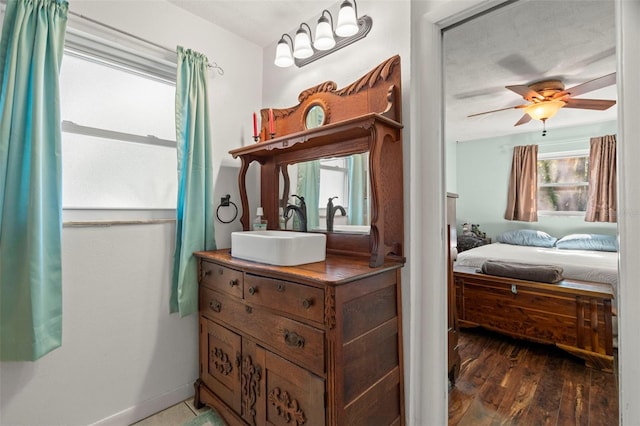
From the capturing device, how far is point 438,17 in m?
1.31

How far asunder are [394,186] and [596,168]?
256cm

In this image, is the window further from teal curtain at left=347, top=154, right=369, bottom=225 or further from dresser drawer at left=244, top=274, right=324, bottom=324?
teal curtain at left=347, top=154, right=369, bottom=225

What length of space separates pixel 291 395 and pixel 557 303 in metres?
2.31

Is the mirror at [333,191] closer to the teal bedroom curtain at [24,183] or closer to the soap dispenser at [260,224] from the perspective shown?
the soap dispenser at [260,224]

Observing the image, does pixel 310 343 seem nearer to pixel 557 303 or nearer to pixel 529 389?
pixel 529 389

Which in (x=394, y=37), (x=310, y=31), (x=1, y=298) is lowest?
(x=1, y=298)

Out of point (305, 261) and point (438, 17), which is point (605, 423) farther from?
point (438, 17)

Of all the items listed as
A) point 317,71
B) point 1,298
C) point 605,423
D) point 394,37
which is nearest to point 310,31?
point 317,71

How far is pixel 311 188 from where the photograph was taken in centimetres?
176

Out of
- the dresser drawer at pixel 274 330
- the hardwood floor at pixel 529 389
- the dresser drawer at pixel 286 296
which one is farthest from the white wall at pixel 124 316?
the hardwood floor at pixel 529 389

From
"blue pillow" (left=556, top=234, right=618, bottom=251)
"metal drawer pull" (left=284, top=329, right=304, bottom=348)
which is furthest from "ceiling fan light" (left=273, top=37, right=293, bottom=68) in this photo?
"blue pillow" (left=556, top=234, right=618, bottom=251)

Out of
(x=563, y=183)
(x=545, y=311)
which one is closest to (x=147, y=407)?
(x=545, y=311)

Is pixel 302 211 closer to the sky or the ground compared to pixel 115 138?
closer to the ground

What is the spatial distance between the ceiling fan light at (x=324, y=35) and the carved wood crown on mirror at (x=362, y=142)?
186 millimetres
